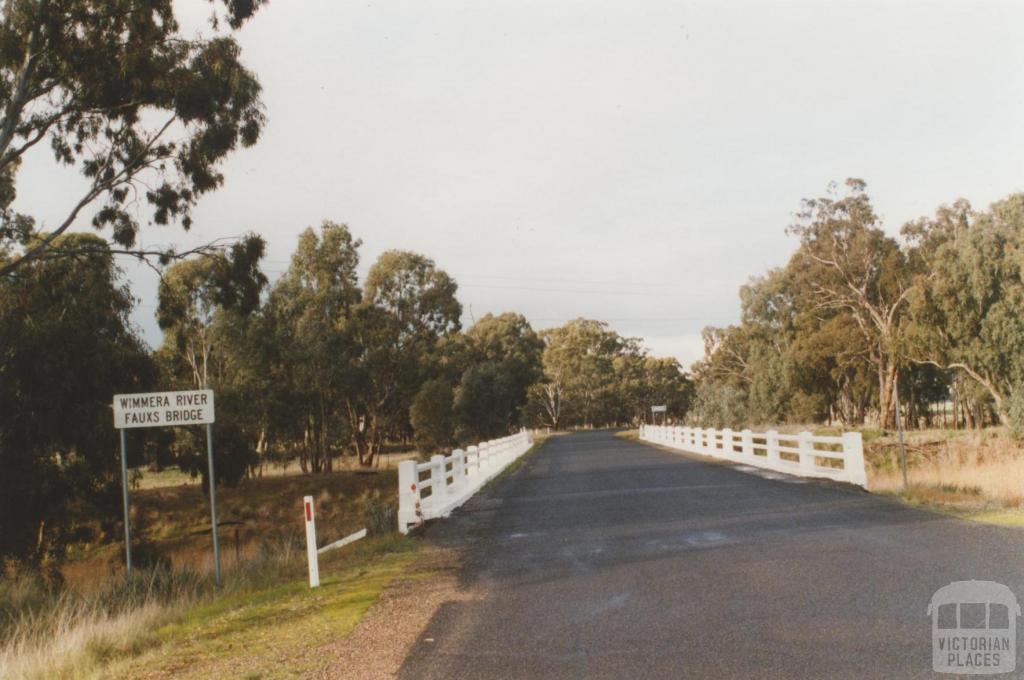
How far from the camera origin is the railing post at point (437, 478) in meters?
16.3

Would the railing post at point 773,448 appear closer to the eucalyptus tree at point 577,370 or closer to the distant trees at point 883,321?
the distant trees at point 883,321

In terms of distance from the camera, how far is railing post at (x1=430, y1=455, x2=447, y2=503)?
16.3 m

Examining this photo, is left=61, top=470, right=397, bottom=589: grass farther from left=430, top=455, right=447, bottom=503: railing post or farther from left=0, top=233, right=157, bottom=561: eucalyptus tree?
left=430, top=455, right=447, bottom=503: railing post

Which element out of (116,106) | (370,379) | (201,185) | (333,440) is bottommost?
(333,440)

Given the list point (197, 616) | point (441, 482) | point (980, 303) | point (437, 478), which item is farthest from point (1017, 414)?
point (197, 616)

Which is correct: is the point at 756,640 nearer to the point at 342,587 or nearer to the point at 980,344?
the point at 342,587

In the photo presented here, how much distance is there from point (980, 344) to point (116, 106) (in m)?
39.7

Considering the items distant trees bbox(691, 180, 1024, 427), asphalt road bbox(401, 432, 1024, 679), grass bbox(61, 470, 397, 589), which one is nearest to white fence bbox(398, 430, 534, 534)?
asphalt road bbox(401, 432, 1024, 679)

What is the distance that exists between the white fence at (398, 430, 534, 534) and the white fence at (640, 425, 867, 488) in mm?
7405

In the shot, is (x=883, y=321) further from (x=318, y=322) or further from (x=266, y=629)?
(x=266, y=629)

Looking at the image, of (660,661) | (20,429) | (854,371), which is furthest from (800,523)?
(854,371)

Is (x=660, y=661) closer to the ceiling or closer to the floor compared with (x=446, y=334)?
closer to the floor

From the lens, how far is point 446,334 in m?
58.0

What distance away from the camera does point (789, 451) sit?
941 inches
